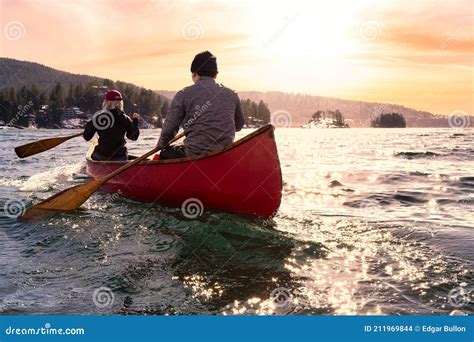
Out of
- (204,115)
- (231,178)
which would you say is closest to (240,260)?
(231,178)

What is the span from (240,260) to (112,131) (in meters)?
5.65

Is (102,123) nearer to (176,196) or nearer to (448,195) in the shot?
(176,196)

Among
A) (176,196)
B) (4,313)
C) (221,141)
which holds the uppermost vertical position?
(221,141)

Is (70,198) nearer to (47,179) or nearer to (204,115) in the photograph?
(204,115)

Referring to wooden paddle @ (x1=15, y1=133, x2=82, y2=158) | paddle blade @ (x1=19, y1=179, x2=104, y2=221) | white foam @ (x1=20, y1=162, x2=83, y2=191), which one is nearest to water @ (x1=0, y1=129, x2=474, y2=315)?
paddle blade @ (x1=19, y1=179, x2=104, y2=221)

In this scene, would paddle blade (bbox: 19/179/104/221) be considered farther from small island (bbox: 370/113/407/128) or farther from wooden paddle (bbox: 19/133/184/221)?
small island (bbox: 370/113/407/128)

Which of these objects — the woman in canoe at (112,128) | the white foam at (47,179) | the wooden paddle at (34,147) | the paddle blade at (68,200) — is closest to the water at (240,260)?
the paddle blade at (68,200)

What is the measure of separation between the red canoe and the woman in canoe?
234 centimetres

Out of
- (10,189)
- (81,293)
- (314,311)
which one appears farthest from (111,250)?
(10,189)

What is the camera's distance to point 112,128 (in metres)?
10.1

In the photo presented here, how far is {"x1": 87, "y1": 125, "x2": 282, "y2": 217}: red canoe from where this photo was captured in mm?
6746

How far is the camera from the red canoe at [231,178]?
6746 millimetres

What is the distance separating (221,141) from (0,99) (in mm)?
95977

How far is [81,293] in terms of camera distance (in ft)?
15.5
